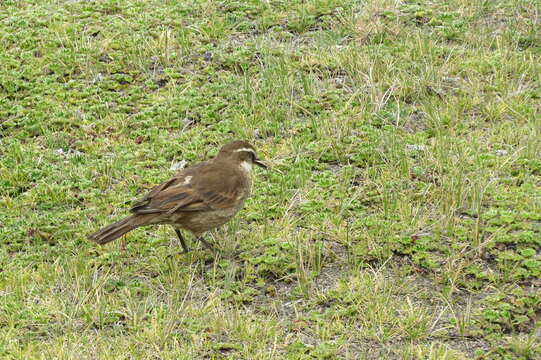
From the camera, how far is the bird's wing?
25.0 ft

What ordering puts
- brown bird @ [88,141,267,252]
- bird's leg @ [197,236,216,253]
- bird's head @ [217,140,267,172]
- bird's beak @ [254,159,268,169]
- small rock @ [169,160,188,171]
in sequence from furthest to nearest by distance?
small rock @ [169,160,188,171] < bird's beak @ [254,159,268,169] < bird's head @ [217,140,267,172] < bird's leg @ [197,236,216,253] < brown bird @ [88,141,267,252]

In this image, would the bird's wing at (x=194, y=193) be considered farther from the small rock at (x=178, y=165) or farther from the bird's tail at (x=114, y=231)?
the small rock at (x=178, y=165)

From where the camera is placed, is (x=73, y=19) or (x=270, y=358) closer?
(x=270, y=358)

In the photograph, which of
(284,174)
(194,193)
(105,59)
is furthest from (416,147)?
(105,59)

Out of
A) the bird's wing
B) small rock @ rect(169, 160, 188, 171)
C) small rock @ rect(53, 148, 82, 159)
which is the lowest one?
small rock @ rect(169, 160, 188, 171)

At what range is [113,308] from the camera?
279 inches

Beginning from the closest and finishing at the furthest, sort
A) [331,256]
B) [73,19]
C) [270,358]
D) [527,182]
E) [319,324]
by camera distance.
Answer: [270,358] → [319,324] → [331,256] → [527,182] → [73,19]

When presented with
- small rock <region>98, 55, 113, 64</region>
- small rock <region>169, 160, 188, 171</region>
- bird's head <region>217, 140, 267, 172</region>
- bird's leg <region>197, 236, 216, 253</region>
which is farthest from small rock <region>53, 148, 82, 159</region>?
bird's leg <region>197, 236, 216, 253</region>

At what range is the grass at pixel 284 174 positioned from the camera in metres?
6.77

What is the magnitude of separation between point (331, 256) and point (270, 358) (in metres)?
1.55

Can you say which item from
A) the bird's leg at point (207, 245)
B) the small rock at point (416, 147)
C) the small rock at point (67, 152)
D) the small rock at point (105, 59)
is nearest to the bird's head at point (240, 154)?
the bird's leg at point (207, 245)

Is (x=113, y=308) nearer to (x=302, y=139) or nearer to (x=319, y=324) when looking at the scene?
(x=319, y=324)

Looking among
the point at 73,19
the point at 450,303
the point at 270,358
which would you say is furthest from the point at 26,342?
the point at 73,19

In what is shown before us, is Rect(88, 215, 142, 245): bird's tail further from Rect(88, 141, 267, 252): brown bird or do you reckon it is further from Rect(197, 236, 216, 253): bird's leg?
Rect(197, 236, 216, 253): bird's leg
